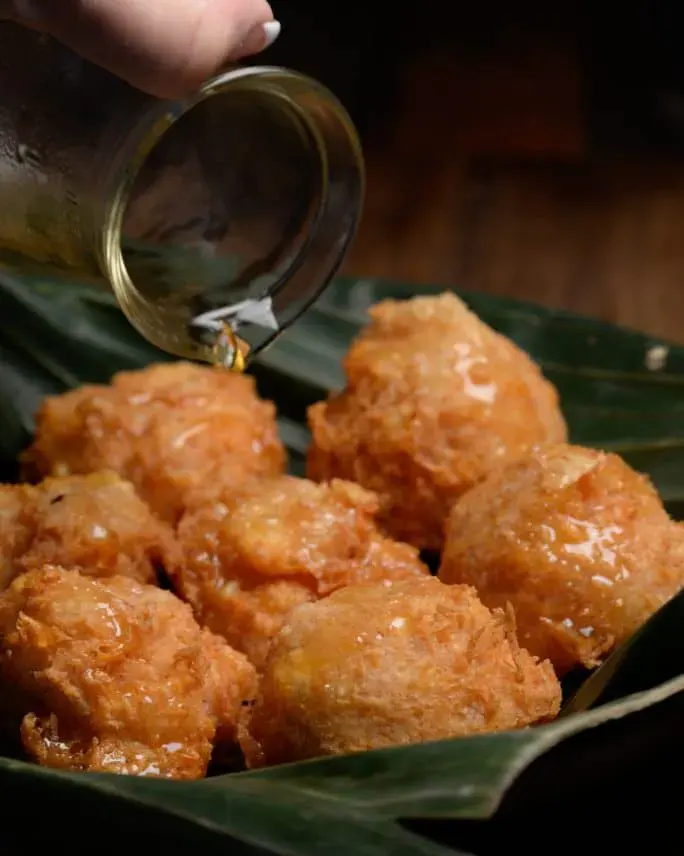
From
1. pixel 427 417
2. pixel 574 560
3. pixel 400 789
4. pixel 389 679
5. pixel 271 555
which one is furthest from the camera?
pixel 427 417

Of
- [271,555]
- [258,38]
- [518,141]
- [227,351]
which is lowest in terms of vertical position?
[518,141]

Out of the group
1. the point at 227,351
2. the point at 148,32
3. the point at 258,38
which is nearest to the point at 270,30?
the point at 258,38

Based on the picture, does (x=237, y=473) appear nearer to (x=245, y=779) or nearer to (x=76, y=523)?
(x=76, y=523)

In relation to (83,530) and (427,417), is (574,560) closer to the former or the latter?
(427,417)

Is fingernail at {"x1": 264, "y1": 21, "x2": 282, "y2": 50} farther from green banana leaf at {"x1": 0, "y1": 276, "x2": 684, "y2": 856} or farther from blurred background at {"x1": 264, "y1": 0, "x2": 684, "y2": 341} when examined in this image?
blurred background at {"x1": 264, "y1": 0, "x2": 684, "y2": 341}

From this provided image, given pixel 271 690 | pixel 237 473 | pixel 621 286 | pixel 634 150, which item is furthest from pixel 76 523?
pixel 634 150
